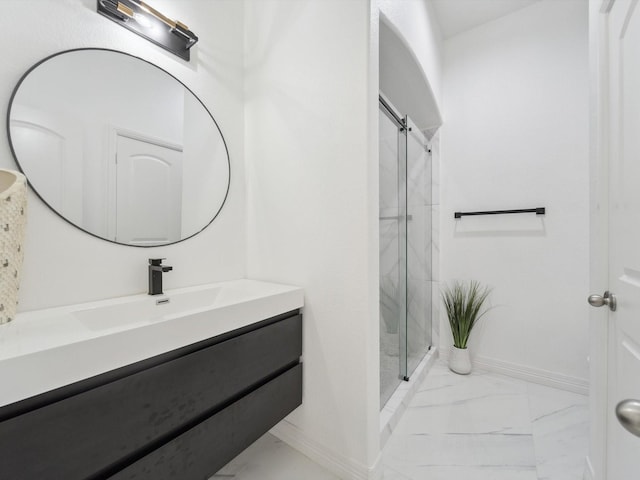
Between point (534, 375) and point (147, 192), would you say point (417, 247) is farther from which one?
point (147, 192)

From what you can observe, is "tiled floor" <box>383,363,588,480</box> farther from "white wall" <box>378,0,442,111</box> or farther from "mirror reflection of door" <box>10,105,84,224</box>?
"white wall" <box>378,0,442,111</box>

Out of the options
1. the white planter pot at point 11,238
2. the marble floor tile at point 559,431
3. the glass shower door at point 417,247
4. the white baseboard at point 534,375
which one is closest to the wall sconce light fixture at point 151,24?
the white planter pot at point 11,238

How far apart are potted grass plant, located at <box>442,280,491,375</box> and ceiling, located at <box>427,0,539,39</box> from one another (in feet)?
6.81

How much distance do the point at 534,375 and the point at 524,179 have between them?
4.70 feet

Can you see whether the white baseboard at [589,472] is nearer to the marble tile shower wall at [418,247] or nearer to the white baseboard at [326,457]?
the white baseboard at [326,457]

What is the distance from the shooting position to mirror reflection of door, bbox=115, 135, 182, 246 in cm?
116

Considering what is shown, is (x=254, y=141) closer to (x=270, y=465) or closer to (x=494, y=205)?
(x=270, y=465)

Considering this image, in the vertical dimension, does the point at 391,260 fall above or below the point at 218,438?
above

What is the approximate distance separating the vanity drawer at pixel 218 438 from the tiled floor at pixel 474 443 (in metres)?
0.32

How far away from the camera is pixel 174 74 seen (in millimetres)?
1318

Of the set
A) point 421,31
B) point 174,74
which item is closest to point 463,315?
point 421,31

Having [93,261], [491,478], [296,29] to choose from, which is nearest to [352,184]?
[296,29]

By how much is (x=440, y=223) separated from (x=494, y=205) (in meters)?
0.42

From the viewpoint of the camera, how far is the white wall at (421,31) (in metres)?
1.41
